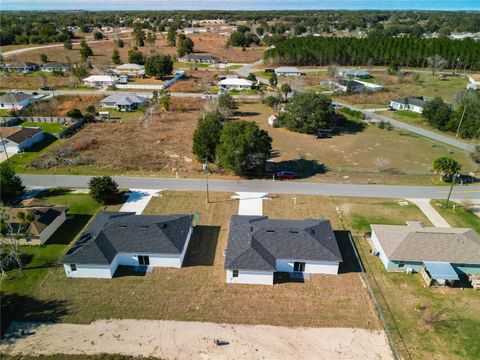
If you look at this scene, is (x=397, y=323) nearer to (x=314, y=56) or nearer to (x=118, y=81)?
(x=118, y=81)

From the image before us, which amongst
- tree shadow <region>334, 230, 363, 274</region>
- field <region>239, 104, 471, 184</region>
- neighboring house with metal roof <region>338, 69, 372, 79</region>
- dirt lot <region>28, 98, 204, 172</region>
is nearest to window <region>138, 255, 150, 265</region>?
tree shadow <region>334, 230, 363, 274</region>

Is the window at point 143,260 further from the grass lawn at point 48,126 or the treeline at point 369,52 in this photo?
the treeline at point 369,52

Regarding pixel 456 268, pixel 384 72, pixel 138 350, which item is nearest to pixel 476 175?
pixel 456 268

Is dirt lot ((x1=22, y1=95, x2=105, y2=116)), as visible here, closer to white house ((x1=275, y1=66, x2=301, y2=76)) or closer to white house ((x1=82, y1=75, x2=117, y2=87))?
white house ((x1=82, y1=75, x2=117, y2=87))

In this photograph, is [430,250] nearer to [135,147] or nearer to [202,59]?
[135,147]

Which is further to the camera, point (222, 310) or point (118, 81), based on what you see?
point (118, 81)

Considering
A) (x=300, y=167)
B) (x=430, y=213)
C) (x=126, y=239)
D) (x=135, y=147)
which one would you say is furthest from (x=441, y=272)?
(x=135, y=147)
